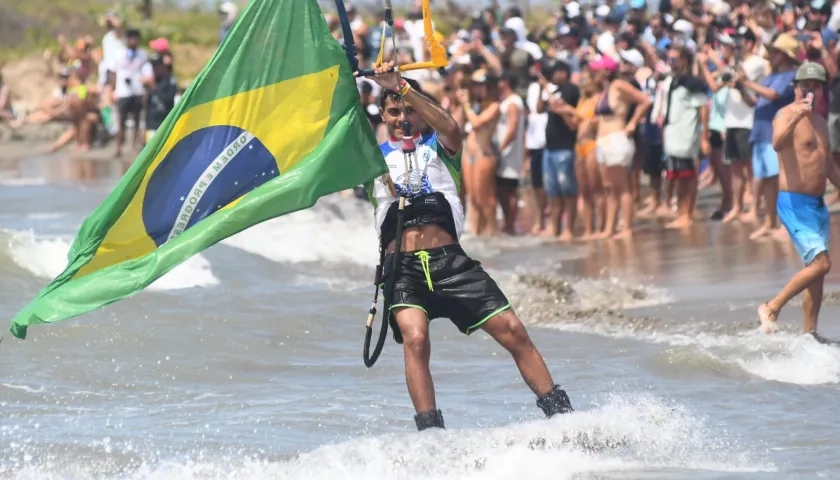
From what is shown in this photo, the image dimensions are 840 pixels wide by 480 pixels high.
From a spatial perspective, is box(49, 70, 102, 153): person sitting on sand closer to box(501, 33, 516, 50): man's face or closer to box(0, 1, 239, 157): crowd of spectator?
box(0, 1, 239, 157): crowd of spectator

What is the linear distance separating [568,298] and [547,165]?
3.91 metres

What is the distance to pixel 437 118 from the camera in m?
7.26

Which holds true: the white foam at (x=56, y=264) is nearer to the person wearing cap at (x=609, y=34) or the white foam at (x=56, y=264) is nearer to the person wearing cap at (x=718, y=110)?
the person wearing cap at (x=718, y=110)

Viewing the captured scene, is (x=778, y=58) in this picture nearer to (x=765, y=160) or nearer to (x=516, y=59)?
(x=765, y=160)

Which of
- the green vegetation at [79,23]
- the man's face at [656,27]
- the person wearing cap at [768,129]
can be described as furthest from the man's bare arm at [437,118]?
the green vegetation at [79,23]

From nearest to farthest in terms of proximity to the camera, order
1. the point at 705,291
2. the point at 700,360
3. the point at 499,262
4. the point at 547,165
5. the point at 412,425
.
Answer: the point at 412,425
the point at 700,360
the point at 705,291
the point at 499,262
the point at 547,165

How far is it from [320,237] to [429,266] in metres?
10.6

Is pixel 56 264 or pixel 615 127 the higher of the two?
pixel 615 127

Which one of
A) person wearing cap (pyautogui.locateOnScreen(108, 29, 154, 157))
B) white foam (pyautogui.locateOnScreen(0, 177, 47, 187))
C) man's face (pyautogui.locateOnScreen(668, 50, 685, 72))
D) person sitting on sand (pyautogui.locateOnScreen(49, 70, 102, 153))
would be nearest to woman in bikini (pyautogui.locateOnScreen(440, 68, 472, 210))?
man's face (pyautogui.locateOnScreen(668, 50, 685, 72))

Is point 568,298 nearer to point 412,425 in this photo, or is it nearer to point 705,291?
point 705,291

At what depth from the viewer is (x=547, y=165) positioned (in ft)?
54.1

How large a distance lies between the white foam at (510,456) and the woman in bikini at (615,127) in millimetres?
7815

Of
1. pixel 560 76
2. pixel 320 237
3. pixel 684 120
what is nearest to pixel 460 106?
pixel 560 76

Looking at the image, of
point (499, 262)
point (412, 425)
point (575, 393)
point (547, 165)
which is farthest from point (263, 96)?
point (547, 165)
